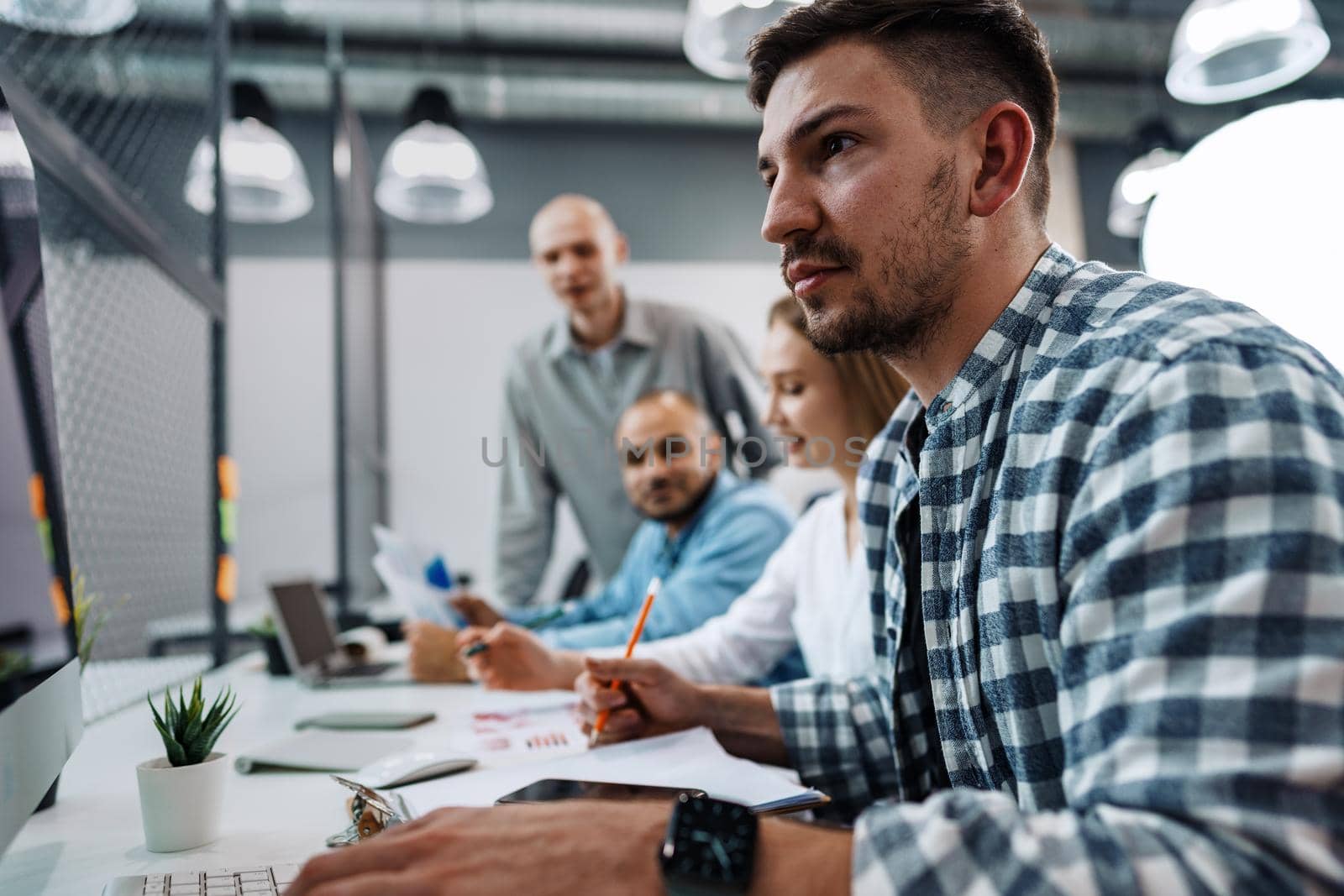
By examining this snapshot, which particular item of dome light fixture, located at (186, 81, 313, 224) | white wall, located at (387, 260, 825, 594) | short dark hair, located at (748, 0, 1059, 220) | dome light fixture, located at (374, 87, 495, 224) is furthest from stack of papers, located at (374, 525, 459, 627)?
white wall, located at (387, 260, 825, 594)

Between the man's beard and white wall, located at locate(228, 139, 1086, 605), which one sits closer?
the man's beard

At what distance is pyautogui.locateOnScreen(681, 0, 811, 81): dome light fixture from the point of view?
83.0 inches

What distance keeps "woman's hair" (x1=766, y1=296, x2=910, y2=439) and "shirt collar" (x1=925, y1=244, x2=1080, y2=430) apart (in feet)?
2.00

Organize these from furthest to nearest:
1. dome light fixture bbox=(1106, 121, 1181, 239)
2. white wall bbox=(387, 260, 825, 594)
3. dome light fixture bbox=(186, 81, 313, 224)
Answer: white wall bbox=(387, 260, 825, 594)
dome light fixture bbox=(1106, 121, 1181, 239)
dome light fixture bbox=(186, 81, 313, 224)

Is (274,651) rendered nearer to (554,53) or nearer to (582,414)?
(582,414)

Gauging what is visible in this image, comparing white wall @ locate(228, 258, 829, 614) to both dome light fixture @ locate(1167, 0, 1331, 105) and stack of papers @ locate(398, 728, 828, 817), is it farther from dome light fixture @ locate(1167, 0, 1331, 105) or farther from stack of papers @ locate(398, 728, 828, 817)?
stack of papers @ locate(398, 728, 828, 817)

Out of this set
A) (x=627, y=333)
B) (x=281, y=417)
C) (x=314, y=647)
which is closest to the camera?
(x=314, y=647)

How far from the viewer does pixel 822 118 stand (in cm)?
84

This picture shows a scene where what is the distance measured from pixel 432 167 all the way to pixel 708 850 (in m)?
2.94

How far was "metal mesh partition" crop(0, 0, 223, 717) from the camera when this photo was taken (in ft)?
3.95

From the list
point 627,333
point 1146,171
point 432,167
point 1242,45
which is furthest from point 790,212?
point 1146,171

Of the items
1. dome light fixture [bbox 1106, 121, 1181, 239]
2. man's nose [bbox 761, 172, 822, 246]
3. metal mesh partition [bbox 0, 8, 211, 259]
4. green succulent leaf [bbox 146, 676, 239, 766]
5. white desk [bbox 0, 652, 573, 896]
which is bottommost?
white desk [bbox 0, 652, 573, 896]

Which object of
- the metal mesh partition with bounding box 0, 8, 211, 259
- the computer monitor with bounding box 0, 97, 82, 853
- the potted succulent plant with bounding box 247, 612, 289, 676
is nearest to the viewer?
the computer monitor with bounding box 0, 97, 82, 853

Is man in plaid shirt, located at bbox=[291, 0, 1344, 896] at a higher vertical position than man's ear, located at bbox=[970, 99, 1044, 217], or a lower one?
lower
